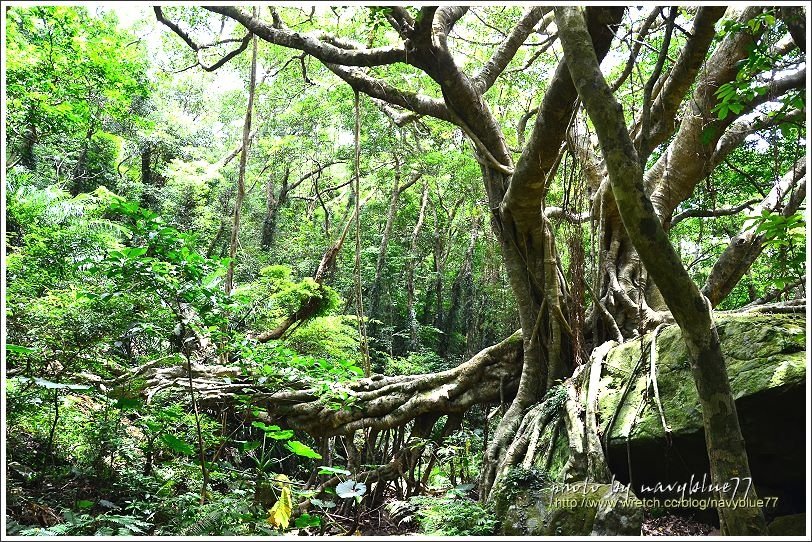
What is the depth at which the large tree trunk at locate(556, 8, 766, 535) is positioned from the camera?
2.44 meters

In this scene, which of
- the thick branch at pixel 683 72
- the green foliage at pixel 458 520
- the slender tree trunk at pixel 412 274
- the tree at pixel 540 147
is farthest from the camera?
the slender tree trunk at pixel 412 274

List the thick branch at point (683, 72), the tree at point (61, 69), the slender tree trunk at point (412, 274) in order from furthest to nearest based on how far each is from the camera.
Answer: the slender tree trunk at point (412, 274), the tree at point (61, 69), the thick branch at point (683, 72)

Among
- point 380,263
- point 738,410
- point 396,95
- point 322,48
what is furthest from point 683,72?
point 380,263

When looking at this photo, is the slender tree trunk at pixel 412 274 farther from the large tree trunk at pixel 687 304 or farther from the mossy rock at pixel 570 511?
the large tree trunk at pixel 687 304

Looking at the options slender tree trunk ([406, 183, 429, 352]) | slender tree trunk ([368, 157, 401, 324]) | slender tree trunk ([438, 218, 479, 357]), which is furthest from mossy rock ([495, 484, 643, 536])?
slender tree trunk ([438, 218, 479, 357])

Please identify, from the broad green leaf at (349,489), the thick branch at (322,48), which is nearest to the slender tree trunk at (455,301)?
the thick branch at (322,48)

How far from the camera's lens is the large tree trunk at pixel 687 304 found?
8.00ft

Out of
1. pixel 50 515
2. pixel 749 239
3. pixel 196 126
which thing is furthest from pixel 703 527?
pixel 196 126

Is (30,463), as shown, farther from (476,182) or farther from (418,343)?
(418,343)

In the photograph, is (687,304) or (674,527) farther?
(674,527)

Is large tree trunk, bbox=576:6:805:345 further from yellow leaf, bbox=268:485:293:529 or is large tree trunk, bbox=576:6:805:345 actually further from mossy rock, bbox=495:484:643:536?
yellow leaf, bbox=268:485:293:529

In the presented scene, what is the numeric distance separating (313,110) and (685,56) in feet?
23.1

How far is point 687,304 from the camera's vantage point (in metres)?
2.48

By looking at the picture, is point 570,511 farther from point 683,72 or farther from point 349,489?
point 683,72
